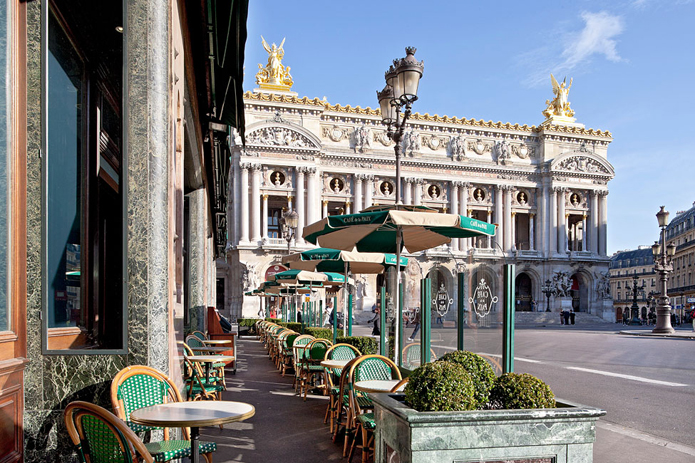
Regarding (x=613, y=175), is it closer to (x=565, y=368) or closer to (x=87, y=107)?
(x=565, y=368)

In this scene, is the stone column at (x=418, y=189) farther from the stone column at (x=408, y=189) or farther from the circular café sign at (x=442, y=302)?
the circular café sign at (x=442, y=302)

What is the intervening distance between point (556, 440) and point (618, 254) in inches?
5277

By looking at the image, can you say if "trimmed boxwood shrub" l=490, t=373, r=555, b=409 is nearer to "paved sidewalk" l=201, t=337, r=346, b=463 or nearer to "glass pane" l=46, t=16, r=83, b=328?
"paved sidewalk" l=201, t=337, r=346, b=463

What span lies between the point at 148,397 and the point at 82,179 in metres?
2.23

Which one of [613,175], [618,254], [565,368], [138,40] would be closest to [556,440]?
[138,40]

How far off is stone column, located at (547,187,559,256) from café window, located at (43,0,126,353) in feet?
199

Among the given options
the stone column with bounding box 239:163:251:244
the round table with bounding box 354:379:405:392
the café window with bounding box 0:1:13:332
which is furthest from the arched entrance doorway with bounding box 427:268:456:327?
the stone column with bounding box 239:163:251:244

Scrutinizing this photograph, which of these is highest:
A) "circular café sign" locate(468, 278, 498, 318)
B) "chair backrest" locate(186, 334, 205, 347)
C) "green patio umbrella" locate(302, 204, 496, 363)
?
"green patio umbrella" locate(302, 204, 496, 363)

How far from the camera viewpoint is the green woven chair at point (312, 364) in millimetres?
9234

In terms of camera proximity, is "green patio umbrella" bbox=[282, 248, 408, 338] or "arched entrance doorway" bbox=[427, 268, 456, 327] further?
"green patio umbrella" bbox=[282, 248, 408, 338]

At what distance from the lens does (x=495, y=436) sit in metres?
3.24

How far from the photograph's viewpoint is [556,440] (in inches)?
130

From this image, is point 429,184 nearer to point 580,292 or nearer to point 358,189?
point 358,189

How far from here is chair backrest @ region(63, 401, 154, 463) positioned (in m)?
3.02
